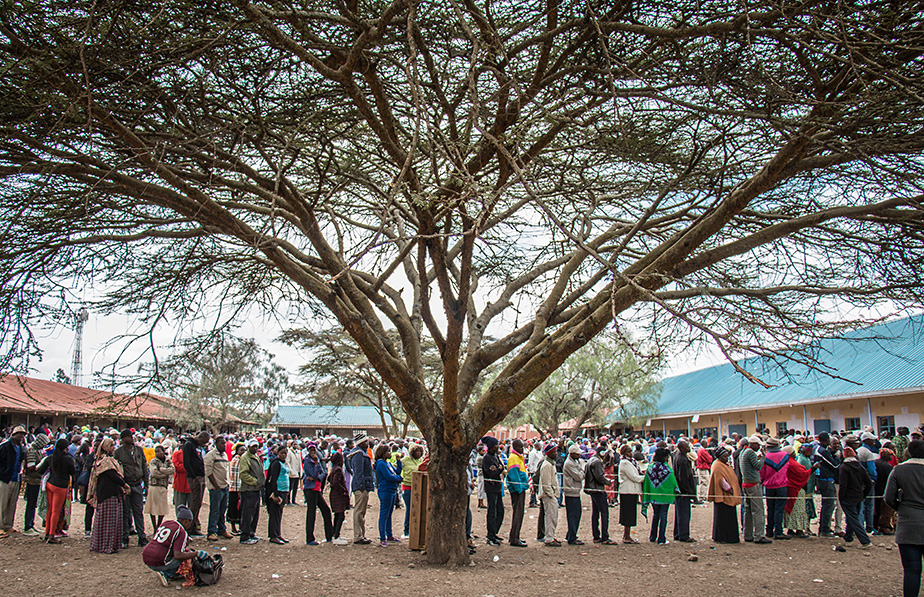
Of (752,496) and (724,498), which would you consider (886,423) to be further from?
(724,498)

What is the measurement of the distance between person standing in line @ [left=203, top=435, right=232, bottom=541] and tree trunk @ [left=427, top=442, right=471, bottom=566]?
4367 millimetres

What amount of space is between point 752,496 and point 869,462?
104 inches

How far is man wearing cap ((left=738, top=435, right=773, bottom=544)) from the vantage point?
35.8 feet

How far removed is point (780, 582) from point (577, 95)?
6.53 m

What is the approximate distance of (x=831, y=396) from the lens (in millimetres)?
20641

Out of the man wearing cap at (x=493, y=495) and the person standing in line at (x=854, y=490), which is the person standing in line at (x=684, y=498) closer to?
the person standing in line at (x=854, y=490)

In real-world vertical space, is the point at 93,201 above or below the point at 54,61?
below

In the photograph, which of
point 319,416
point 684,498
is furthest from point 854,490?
point 319,416

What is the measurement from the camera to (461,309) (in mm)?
7457

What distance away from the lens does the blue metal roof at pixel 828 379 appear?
57.2 feet

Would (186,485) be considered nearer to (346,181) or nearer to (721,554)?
(346,181)

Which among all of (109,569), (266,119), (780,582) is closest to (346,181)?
(266,119)

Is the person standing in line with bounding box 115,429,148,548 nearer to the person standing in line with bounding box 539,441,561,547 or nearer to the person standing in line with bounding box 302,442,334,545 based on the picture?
the person standing in line with bounding box 302,442,334,545

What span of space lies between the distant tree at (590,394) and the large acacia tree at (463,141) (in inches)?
1038
